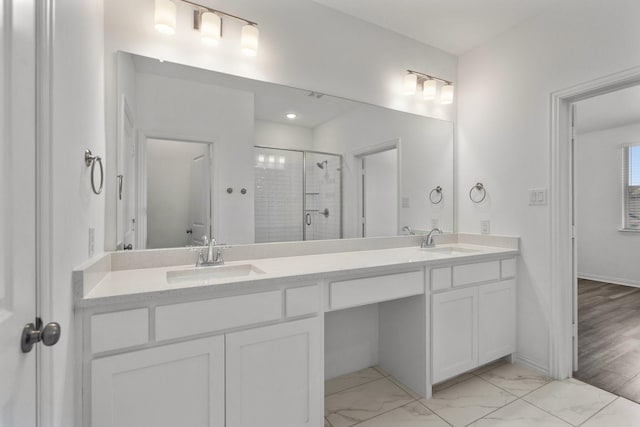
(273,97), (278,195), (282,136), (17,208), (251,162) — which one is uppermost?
(273,97)

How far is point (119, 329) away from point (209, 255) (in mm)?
623

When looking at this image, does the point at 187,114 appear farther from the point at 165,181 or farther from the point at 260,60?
the point at 260,60

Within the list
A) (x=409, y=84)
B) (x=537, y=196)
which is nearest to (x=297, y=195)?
(x=409, y=84)

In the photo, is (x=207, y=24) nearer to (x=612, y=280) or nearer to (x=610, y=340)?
(x=610, y=340)

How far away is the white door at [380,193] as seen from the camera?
237 centimetres

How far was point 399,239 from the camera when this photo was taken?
2.50 metres

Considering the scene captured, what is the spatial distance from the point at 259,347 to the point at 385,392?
3.54ft

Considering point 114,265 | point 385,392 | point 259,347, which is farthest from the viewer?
point 385,392

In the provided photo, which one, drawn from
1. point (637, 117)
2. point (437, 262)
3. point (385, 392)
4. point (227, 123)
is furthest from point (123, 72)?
point (637, 117)

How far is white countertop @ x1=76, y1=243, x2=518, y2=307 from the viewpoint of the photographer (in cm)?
116

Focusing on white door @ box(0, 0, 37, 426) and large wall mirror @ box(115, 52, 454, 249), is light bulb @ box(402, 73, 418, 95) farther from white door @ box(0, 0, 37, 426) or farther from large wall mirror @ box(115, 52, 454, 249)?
white door @ box(0, 0, 37, 426)

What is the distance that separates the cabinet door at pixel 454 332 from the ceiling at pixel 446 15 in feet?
6.31

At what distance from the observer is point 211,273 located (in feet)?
5.31

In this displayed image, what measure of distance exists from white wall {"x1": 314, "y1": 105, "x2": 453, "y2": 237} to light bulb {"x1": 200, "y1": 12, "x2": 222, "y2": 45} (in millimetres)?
800
